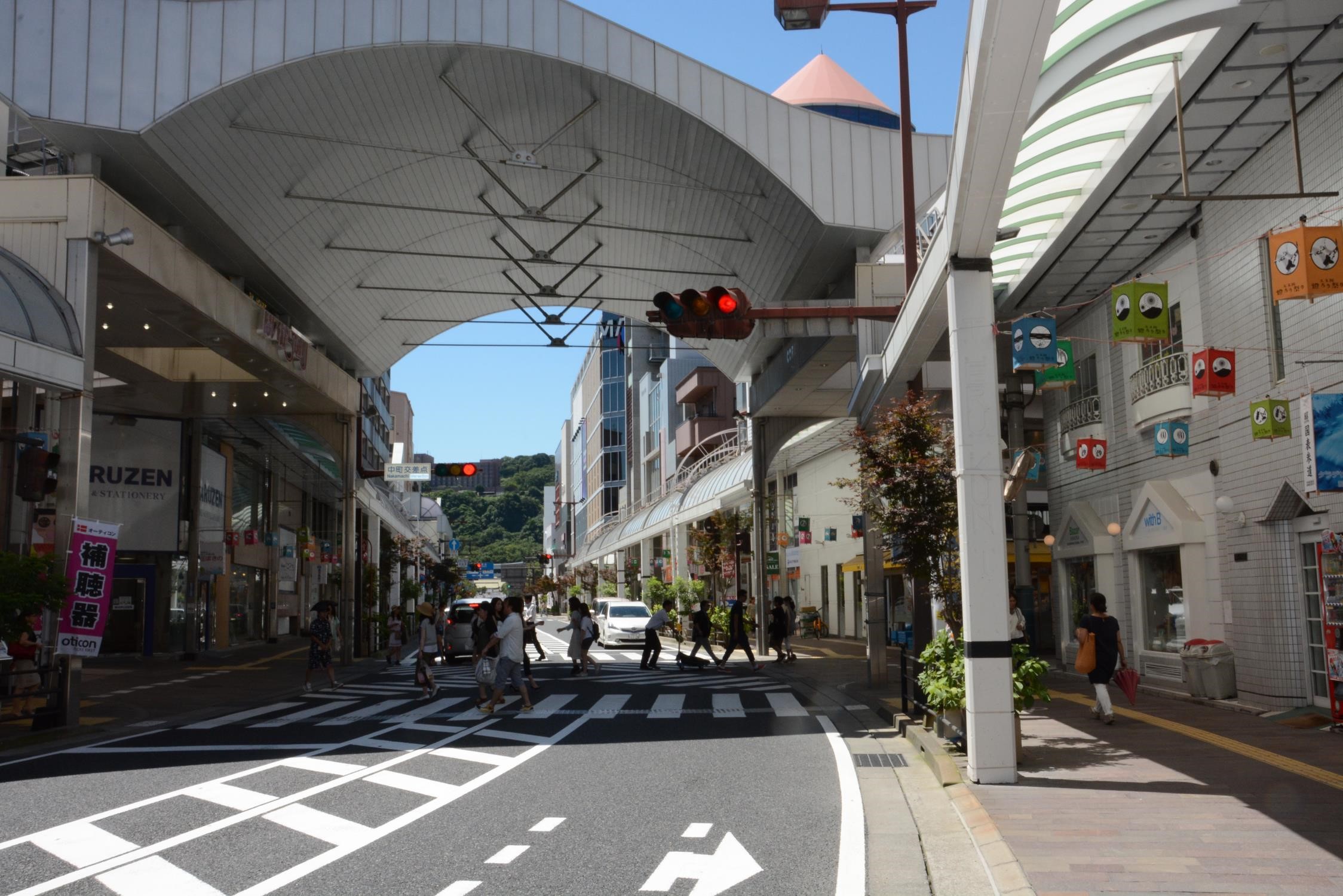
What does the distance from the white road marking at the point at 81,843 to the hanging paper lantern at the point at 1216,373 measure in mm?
12646

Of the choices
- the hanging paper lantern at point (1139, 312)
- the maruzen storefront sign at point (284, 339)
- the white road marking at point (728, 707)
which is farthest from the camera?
the maruzen storefront sign at point (284, 339)

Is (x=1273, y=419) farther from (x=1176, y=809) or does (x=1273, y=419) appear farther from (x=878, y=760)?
(x=1176, y=809)

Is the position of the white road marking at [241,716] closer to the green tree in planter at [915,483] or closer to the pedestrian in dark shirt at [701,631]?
the green tree in planter at [915,483]

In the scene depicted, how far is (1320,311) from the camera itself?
1341cm

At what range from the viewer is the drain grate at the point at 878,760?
11.6m

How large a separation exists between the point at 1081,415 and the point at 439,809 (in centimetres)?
1716

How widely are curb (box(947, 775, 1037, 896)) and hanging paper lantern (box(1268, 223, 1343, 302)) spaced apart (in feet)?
19.7

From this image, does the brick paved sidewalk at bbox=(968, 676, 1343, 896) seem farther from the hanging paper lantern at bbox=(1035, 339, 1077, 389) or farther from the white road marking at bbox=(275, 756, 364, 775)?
the hanging paper lantern at bbox=(1035, 339, 1077, 389)

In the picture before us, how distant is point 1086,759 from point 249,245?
21.9 metres

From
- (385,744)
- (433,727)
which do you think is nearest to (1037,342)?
(433,727)

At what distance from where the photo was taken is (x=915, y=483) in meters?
15.0

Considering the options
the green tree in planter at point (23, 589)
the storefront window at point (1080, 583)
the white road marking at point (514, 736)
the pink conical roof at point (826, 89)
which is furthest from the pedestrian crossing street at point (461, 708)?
Answer: the pink conical roof at point (826, 89)

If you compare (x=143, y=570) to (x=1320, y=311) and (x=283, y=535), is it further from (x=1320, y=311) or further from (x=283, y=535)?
(x=1320, y=311)

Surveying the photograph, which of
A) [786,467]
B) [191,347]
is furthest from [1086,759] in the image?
[786,467]
